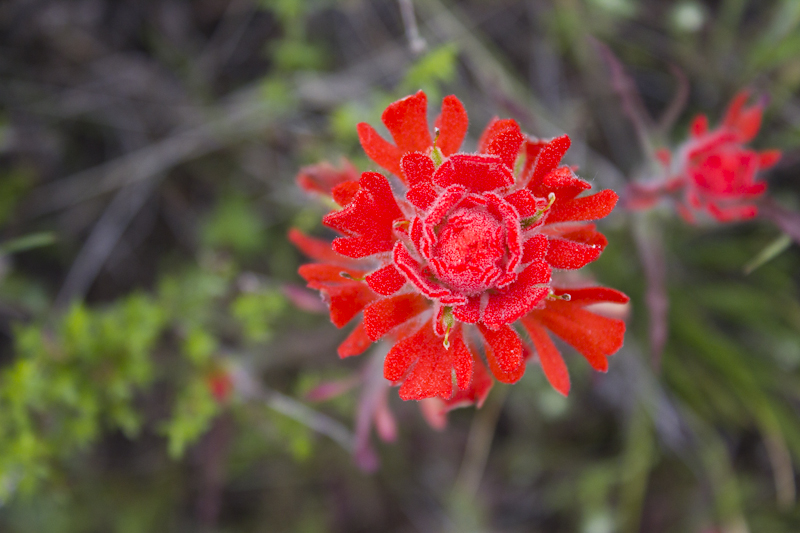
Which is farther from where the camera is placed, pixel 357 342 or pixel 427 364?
pixel 357 342

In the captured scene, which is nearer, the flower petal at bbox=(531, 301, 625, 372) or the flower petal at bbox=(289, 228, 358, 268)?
the flower petal at bbox=(531, 301, 625, 372)

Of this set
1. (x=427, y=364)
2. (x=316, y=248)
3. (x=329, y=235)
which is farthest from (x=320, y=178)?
(x=329, y=235)

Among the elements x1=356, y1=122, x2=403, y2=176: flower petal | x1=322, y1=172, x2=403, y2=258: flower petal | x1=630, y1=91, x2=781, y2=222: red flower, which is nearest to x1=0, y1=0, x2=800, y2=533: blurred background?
x1=630, y1=91, x2=781, y2=222: red flower

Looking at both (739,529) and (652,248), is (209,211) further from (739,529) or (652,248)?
(739,529)

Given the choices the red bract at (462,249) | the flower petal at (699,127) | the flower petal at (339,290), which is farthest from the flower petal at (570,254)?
the flower petal at (699,127)

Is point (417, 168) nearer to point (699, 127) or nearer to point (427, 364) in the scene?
point (427, 364)

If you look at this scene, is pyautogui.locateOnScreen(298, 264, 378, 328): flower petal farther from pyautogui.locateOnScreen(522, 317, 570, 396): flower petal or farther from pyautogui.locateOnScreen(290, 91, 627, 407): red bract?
pyautogui.locateOnScreen(522, 317, 570, 396): flower petal

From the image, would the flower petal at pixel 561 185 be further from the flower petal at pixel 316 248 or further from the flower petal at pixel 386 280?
the flower petal at pixel 316 248
